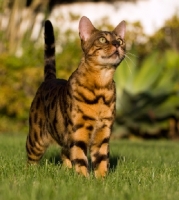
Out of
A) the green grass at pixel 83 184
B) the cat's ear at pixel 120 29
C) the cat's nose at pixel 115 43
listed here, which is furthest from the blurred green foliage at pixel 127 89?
the cat's nose at pixel 115 43

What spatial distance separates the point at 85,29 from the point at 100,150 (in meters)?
1.24

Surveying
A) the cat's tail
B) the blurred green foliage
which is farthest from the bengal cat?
the blurred green foliage

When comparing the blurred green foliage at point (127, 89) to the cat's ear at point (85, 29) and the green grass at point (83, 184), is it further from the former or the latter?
the cat's ear at point (85, 29)

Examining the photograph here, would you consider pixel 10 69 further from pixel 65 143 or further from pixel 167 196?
pixel 167 196

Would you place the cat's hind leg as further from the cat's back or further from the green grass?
the green grass

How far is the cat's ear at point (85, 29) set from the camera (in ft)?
21.5

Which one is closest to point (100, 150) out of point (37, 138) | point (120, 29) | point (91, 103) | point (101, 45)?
point (91, 103)

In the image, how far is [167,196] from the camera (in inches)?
187

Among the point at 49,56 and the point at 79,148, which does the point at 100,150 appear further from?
the point at 49,56

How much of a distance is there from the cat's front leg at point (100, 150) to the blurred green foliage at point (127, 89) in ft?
26.6

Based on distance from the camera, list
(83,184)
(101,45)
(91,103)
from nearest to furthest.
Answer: (83,184), (91,103), (101,45)

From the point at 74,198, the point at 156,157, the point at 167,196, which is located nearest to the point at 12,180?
the point at 74,198

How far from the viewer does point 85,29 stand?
6.58 m

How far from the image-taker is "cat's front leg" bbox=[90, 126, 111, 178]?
6.38m
